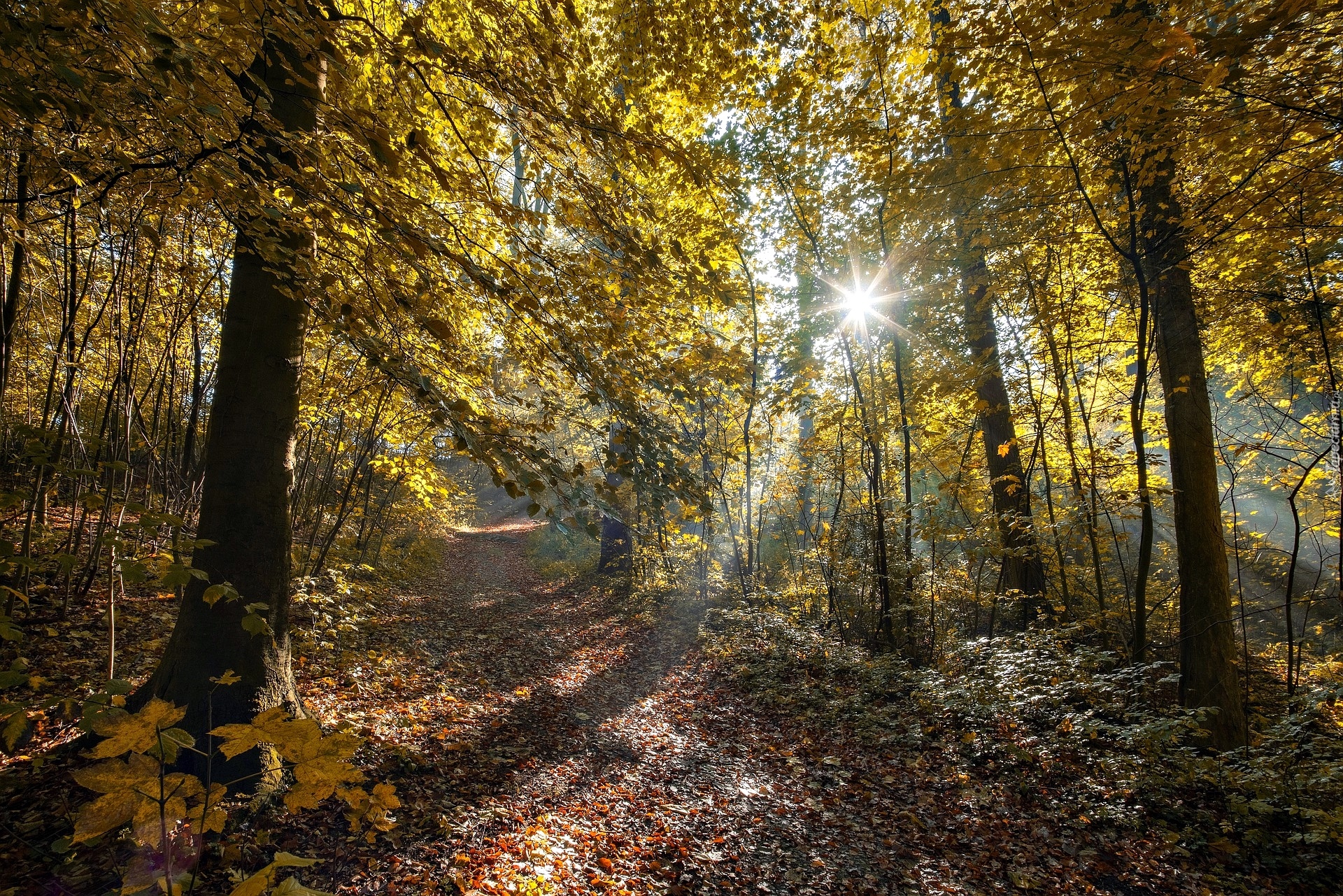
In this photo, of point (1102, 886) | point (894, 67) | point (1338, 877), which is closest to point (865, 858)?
point (1102, 886)

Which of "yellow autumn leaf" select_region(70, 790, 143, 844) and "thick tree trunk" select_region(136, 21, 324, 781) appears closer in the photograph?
"yellow autumn leaf" select_region(70, 790, 143, 844)

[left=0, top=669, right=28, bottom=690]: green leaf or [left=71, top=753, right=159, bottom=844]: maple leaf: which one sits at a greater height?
[left=0, top=669, right=28, bottom=690]: green leaf

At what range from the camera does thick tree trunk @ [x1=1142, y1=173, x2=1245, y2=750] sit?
4574 mm

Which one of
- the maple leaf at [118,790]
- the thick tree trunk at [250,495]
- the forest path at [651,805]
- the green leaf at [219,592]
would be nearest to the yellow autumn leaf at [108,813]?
the maple leaf at [118,790]

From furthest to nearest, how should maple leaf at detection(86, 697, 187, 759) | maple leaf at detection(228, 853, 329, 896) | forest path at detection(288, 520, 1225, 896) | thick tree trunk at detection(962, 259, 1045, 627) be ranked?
thick tree trunk at detection(962, 259, 1045, 627)
forest path at detection(288, 520, 1225, 896)
maple leaf at detection(86, 697, 187, 759)
maple leaf at detection(228, 853, 329, 896)

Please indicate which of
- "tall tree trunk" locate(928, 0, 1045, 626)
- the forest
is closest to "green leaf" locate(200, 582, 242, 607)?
the forest

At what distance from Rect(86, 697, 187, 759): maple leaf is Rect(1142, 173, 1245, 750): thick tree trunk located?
6469mm

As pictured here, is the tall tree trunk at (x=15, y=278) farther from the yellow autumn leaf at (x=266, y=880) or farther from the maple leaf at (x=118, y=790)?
the yellow autumn leaf at (x=266, y=880)

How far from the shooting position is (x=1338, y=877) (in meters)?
3.20

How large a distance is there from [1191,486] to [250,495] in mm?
7558

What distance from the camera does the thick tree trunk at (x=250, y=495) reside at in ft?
10.5

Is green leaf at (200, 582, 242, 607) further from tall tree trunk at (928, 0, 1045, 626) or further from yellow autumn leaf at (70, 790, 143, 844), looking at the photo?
tall tree trunk at (928, 0, 1045, 626)

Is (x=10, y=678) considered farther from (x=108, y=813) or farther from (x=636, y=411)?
(x=636, y=411)

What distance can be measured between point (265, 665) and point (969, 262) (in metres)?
8.83
